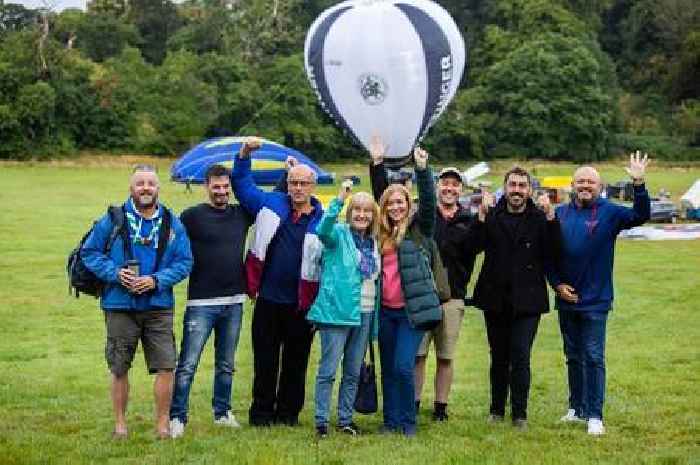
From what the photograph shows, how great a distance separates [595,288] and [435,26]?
329 inches

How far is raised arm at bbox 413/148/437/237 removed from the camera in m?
6.34

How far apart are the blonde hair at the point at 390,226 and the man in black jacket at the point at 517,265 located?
56 cm

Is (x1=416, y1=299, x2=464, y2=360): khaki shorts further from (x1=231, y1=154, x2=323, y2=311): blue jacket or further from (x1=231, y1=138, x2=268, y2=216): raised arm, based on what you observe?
(x1=231, y1=138, x2=268, y2=216): raised arm

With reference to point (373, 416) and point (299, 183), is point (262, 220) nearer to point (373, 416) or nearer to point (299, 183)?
point (299, 183)

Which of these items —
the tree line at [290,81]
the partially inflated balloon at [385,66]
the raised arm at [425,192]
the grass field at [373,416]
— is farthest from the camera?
the tree line at [290,81]

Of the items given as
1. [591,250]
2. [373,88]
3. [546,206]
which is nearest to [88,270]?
[546,206]

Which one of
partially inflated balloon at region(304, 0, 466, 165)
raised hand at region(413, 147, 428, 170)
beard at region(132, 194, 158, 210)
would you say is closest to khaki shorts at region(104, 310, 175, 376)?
beard at region(132, 194, 158, 210)

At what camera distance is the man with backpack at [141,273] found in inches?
237

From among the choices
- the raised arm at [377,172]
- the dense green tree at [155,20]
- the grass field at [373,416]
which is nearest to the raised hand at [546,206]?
the raised arm at [377,172]

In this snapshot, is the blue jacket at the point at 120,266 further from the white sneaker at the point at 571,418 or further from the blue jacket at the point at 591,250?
the white sneaker at the point at 571,418

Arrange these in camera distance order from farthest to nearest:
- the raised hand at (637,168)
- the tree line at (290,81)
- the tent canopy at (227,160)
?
the tree line at (290,81), the tent canopy at (227,160), the raised hand at (637,168)

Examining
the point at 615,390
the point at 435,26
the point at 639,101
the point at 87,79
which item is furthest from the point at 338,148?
the point at 615,390

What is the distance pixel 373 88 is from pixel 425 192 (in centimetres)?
763

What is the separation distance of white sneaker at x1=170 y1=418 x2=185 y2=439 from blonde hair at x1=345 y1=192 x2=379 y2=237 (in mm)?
1501
